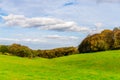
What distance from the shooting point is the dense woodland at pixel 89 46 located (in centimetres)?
10638

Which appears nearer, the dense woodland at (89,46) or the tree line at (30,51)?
the dense woodland at (89,46)

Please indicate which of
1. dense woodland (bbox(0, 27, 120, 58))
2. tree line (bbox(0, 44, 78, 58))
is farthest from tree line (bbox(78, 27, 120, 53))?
tree line (bbox(0, 44, 78, 58))

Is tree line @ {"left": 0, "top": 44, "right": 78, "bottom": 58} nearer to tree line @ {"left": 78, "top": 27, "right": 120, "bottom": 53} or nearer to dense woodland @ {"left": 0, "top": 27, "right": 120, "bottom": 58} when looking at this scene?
dense woodland @ {"left": 0, "top": 27, "right": 120, "bottom": 58}

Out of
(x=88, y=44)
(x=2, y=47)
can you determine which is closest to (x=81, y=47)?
(x=88, y=44)

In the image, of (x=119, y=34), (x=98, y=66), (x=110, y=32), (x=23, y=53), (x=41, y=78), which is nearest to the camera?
(x=41, y=78)

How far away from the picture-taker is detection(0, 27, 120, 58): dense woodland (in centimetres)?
10638

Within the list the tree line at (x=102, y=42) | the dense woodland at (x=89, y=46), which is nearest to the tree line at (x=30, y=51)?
the dense woodland at (x=89, y=46)

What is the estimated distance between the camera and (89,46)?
363 feet

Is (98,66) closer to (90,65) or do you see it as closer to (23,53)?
(90,65)

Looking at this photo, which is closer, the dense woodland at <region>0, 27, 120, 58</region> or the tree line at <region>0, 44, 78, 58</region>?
the dense woodland at <region>0, 27, 120, 58</region>

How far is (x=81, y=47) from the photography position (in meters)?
118

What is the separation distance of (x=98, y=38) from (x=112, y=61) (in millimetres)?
53113

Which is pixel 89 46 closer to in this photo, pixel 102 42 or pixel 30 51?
pixel 102 42

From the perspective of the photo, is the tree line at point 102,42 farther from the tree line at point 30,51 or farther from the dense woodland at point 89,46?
the tree line at point 30,51
